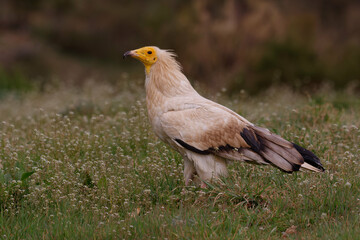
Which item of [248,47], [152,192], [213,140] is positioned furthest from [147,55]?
[248,47]

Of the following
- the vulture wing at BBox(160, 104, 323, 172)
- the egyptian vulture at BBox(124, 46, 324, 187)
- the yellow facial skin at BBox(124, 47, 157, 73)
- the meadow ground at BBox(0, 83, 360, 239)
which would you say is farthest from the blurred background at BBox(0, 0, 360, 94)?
the vulture wing at BBox(160, 104, 323, 172)

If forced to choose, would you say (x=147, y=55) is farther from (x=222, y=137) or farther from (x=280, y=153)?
(x=280, y=153)

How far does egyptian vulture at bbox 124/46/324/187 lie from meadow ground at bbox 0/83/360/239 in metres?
0.19

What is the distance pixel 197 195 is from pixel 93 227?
48.9 inches

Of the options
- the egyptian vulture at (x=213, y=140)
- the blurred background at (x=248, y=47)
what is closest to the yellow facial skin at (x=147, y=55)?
the egyptian vulture at (x=213, y=140)

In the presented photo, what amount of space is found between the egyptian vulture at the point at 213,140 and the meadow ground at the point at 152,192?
7.3 inches

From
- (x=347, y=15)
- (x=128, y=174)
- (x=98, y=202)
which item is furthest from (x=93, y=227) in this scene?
(x=347, y=15)

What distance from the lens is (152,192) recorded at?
6.16m

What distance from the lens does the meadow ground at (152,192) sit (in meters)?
5.16

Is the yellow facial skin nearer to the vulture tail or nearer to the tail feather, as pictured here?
the vulture tail

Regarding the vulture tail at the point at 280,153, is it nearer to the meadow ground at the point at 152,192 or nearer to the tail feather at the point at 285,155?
the tail feather at the point at 285,155

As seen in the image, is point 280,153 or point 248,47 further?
point 248,47

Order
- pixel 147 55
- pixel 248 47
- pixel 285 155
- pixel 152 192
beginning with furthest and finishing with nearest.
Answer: pixel 248 47, pixel 147 55, pixel 152 192, pixel 285 155

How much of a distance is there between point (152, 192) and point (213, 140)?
821 mm
